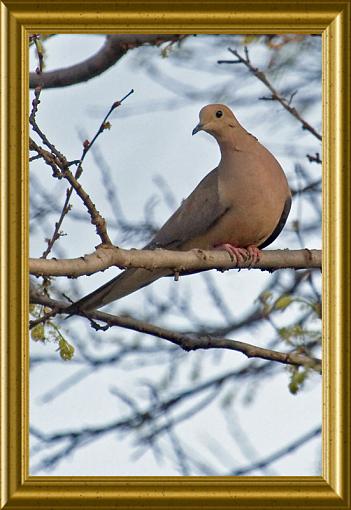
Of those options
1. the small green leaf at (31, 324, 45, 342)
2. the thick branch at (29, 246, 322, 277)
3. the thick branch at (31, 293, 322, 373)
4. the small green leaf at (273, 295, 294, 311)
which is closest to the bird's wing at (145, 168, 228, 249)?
the thick branch at (29, 246, 322, 277)

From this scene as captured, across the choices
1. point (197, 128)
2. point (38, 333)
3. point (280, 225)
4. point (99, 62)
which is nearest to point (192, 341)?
point (38, 333)

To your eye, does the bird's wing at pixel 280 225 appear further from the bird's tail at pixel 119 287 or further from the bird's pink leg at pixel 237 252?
the bird's tail at pixel 119 287

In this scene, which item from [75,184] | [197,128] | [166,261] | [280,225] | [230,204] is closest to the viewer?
[75,184]

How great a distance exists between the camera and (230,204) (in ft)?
19.7

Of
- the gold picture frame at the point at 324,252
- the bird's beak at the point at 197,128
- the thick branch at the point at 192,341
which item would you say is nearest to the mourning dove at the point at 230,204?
Result: the bird's beak at the point at 197,128

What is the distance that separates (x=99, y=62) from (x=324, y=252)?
268cm

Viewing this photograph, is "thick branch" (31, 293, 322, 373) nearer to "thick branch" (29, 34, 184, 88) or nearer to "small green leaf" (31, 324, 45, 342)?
"small green leaf" (31, 324, 45, 342)

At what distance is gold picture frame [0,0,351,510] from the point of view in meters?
4.00

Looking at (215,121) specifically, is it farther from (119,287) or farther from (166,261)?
(166,261)

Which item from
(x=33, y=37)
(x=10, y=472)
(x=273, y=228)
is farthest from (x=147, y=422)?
(x=33, y=37)
